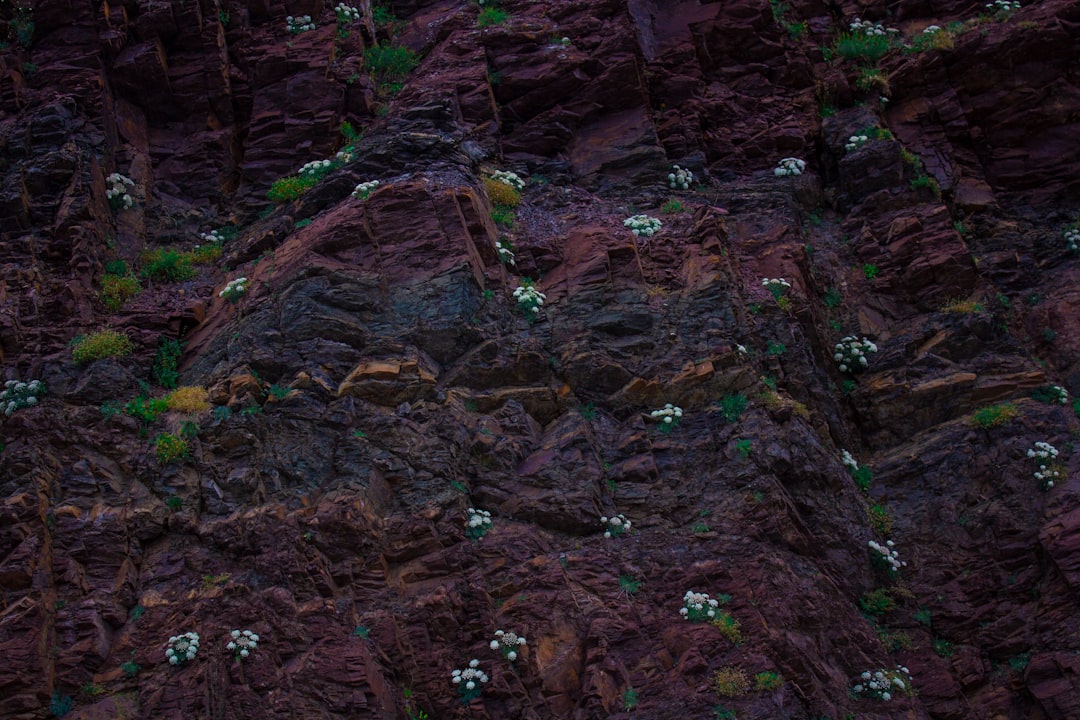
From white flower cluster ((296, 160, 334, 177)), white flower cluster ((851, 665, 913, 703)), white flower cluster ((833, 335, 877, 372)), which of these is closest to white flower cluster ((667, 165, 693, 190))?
white flower cluster ((833, 335, 877, 372))

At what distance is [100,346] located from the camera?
45.6 feet

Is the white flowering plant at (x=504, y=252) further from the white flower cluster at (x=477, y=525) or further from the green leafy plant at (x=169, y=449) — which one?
the green leafy plant at (x=169, y=449)

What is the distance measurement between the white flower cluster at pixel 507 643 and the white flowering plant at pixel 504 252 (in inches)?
228

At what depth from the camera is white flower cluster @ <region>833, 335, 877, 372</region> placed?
15930 mm

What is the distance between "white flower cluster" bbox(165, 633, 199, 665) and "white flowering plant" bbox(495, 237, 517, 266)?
672 cm

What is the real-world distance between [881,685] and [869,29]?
13483 mm

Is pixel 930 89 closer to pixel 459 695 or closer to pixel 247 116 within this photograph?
pixel 247 116

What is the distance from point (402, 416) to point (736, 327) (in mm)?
4711

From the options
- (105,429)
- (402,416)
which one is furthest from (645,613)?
(105,429)

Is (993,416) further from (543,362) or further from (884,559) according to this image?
(543,362)

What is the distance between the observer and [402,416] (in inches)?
516

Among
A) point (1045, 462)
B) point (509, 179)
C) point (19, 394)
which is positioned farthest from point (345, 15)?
point (1045, 462)

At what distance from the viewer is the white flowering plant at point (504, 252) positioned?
50.3 ft

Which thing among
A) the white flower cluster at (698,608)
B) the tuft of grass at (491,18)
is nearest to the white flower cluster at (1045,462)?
the white flower cluster at (698,608)
